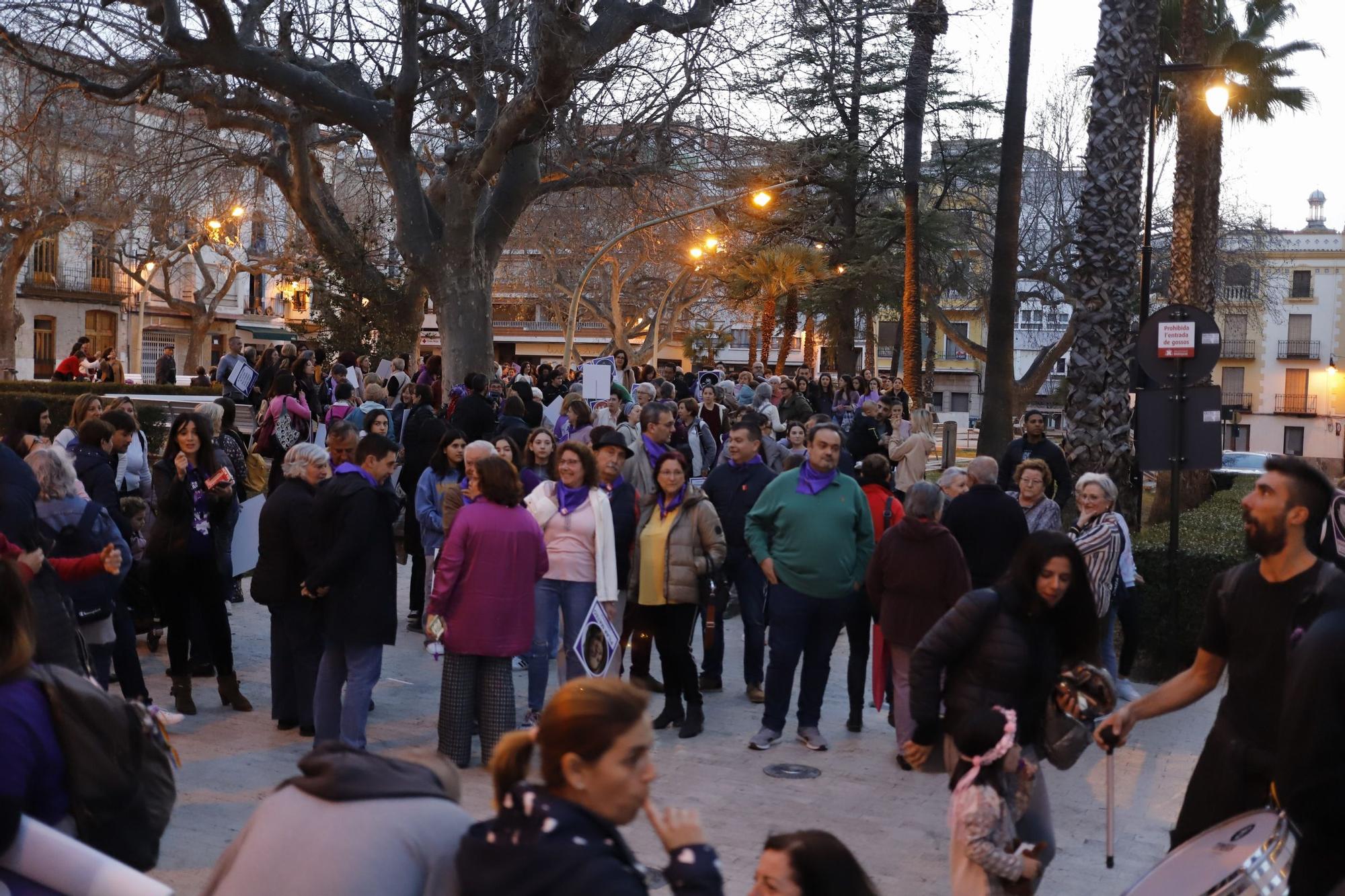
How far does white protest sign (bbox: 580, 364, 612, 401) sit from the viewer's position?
668 inches

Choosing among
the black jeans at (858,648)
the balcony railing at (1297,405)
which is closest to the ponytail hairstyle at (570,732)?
the black jeans at (858,648)

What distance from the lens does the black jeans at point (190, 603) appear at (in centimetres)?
840

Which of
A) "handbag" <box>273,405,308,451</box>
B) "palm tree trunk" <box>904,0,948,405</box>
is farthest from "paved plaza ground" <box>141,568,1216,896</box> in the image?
"palm tree trunk" <box>904,0,948,405</box>

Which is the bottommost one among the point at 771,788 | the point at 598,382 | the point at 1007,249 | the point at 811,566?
the point at 771,788

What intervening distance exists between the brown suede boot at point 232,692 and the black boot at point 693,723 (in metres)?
2.81

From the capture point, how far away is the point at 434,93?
19969 mm

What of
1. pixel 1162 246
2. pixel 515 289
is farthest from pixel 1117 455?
pixel 515 289

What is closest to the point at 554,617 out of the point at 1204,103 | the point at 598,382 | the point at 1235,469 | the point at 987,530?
the point at 987,530

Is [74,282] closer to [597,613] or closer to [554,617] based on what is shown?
[554,617]

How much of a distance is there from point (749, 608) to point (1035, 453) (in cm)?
361

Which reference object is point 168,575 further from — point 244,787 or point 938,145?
point 938,145

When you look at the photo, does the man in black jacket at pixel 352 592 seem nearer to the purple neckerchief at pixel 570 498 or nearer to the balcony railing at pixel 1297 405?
the purple neckerchief at pixel 570 498

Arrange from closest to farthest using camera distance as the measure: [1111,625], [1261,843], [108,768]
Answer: [108,768] → [1261,843] → [1111,625]

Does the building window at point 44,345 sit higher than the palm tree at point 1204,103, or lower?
lower
